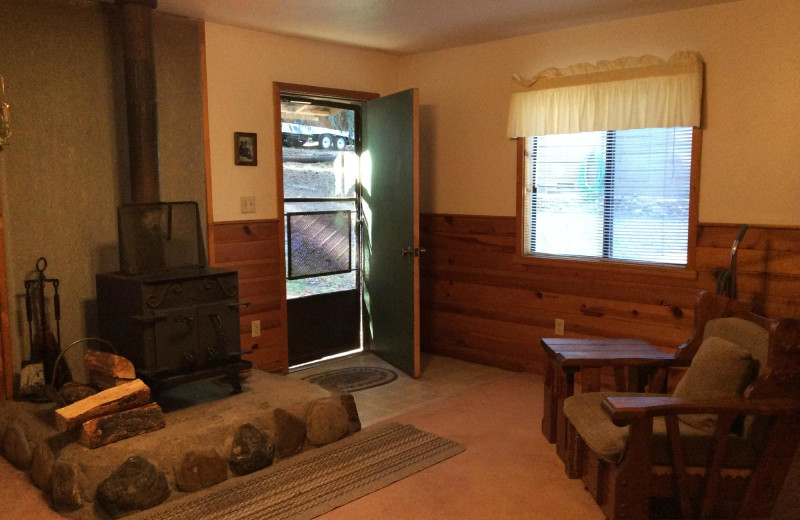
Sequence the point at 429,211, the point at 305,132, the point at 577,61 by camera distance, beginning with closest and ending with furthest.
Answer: the point at 577,61 < the point at 305,132 < the point at 429,211

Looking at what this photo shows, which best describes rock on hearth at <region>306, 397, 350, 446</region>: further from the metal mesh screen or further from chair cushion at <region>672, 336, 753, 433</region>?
chair cushion at <region>672, 336, 753, 433</region>

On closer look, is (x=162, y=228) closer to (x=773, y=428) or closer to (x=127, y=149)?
(x=127, y=149)

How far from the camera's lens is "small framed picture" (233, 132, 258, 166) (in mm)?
4223

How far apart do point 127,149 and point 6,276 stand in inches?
36.2

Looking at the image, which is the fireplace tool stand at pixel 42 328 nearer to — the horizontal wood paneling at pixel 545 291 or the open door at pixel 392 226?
the open door at pixel 392 226

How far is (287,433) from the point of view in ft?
10.6

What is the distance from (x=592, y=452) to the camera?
2590 millimetres

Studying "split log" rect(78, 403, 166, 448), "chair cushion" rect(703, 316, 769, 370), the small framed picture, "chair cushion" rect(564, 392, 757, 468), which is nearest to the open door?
the small framed picture

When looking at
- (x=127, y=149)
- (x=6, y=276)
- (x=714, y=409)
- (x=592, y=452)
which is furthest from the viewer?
(x=127, y=149)

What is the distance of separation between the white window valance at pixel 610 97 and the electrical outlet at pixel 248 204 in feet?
5.84

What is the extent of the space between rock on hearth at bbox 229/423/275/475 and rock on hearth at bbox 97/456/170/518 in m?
0.33

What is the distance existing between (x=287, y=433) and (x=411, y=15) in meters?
2.46

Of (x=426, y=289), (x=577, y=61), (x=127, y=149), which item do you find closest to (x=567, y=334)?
(x=426, y=289)

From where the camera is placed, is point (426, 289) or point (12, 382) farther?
point (426, 289)
